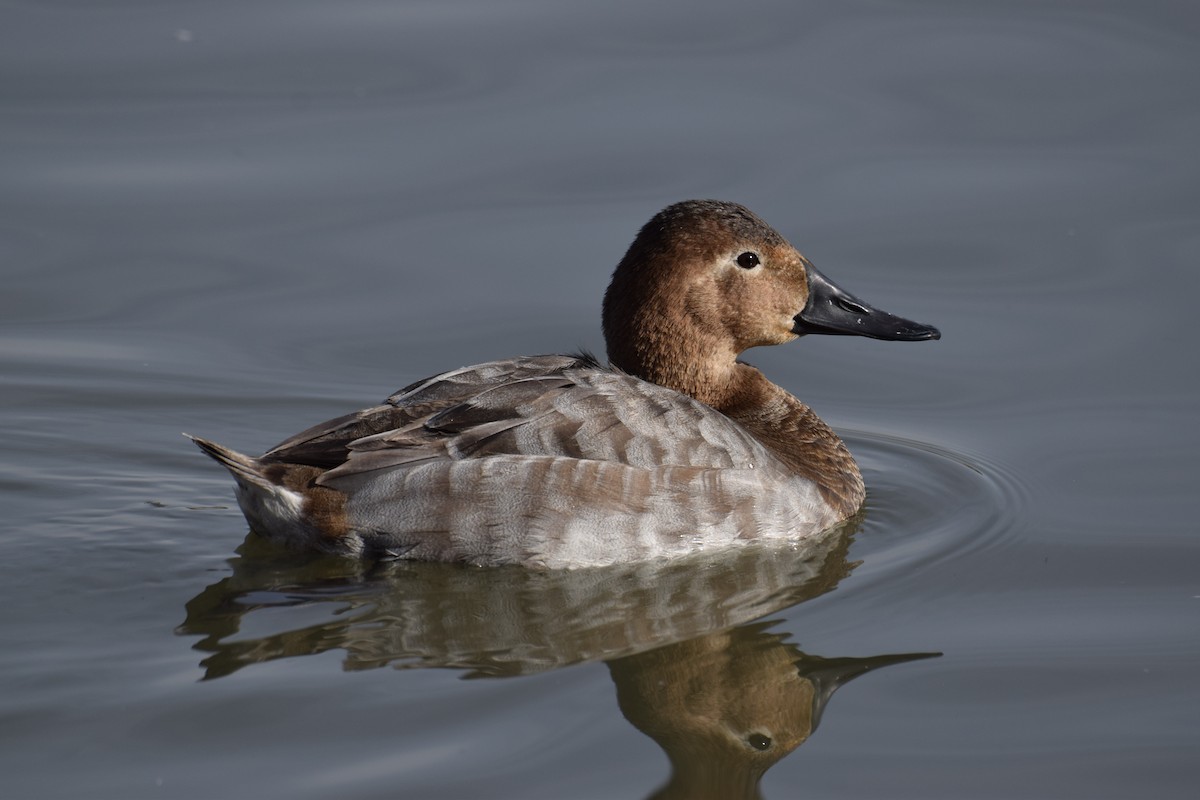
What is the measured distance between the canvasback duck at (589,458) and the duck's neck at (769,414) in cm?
1

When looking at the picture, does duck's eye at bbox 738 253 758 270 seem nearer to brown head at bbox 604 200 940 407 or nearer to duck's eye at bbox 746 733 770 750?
brown head at bbox 604 200 940 407

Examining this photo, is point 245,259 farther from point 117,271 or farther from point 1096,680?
point 1096,680

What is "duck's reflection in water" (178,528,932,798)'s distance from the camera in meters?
5.44

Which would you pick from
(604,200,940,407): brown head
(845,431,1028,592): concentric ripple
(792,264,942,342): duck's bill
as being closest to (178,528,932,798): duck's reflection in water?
(845,431,1028,592): concentric ripple

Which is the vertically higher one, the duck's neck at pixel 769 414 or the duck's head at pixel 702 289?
the duck's head at pixel 702 289

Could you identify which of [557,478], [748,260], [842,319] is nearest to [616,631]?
[557,478]

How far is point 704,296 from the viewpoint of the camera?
704 centimetres

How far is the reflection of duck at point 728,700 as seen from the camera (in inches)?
205

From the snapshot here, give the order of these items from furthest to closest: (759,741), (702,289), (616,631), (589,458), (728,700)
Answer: (702,289), (589,458), (616,631), (728,700), (759,741)

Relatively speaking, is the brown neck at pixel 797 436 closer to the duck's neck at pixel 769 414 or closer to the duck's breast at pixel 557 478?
the duck's neck at pixel 769 414

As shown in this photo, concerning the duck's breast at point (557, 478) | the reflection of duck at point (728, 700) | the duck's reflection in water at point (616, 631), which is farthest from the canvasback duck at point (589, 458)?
the reflection of duck at point (728, 700)

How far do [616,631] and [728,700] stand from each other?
→ 50 centimetres

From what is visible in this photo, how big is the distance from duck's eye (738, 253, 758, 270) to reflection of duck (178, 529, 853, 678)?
1.22 m

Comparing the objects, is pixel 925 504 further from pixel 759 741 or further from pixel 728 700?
pixel 759 741
